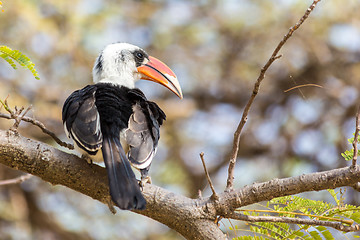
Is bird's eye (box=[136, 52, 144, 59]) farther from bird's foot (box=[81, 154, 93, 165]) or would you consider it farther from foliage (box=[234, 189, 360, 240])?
foliage (box=[234, 189, 360, 240])

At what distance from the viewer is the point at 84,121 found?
258 centimetres

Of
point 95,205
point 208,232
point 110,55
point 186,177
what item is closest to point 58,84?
point 95,205

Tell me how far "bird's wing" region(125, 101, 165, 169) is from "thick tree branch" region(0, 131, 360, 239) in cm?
19

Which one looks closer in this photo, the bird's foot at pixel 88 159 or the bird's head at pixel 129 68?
the bird's foot at pixel 88 159

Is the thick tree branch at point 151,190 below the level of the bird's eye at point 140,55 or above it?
below

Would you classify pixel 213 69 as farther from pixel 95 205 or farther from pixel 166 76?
pixel 166 76

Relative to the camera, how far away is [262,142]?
20.7 ft

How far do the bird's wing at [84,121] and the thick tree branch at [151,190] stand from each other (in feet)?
0.44

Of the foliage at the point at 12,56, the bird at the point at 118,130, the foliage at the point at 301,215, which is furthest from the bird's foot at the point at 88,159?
the foliage at the point at 301,215

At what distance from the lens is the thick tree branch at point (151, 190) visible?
7.13 feet

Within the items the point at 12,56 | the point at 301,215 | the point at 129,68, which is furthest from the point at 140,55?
the point at 301,215

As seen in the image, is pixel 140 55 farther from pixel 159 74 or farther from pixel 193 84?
pixel 193 84

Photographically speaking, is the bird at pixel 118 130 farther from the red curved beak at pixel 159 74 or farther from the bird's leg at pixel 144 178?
the red curved beak at pixel 159 74

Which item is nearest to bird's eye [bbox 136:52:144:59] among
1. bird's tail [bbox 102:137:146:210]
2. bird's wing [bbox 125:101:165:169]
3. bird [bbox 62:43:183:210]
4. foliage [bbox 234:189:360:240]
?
bird [bbox 62:43:183:210]
